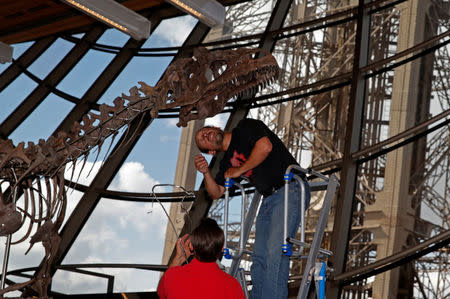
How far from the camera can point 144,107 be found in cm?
377

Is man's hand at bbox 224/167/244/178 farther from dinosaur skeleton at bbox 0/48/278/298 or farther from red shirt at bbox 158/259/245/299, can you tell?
red shirt at bbox 158/259/245/299

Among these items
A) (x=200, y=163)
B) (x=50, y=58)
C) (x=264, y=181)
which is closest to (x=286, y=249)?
(x=264, y=181)

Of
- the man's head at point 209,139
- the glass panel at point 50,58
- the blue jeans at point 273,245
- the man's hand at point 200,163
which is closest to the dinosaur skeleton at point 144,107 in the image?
the man's head at point 209,139

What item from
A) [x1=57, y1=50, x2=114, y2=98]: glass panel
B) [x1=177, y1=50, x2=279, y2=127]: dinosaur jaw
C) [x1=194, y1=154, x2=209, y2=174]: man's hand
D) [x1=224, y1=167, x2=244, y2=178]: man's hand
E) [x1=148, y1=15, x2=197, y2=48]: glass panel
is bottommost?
[x1=194, y1=154, x2=209, y2=174]: man's hand

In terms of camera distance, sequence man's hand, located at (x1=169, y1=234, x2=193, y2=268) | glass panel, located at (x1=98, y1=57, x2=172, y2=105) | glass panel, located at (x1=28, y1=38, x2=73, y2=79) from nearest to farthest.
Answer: man's hand, located at (x1=169, y1=234, x2=193, y2=268), glass panel, located at (x1=98, y1=57, x2=172, y2=105), glass panel, located at (x1=28, y1=38, x2=73, y2=79)

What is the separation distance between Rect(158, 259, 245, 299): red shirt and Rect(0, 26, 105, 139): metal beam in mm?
7156

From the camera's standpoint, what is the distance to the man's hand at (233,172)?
12.1ft

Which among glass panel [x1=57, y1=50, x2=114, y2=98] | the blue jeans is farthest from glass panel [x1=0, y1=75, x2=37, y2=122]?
the blue jeans

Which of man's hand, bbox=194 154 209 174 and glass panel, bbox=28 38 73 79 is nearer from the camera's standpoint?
man's hand, bbox=194 154 209 174

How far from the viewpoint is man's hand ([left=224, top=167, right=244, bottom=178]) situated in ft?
12.1

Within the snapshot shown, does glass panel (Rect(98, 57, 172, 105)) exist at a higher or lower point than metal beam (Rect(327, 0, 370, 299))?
higher

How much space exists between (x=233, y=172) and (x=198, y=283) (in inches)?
38.8

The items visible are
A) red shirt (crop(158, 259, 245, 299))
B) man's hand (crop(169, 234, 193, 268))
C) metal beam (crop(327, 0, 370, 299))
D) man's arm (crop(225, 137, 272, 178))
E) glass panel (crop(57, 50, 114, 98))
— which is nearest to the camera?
red shirt (crop(158, 259, 245, 299))

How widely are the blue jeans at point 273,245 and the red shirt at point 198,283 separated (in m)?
0.62
